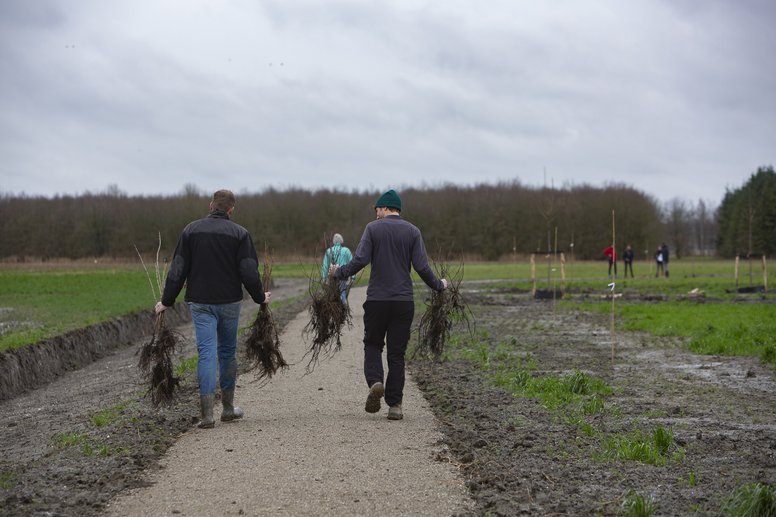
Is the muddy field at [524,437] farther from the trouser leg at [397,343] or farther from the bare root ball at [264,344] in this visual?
the bare root ball at [264,344]

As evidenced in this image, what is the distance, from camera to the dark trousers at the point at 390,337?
902 centimetres

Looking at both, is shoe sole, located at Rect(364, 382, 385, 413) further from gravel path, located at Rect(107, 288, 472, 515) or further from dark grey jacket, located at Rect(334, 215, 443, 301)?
dark grey jacket, located at Rect(334, 215, 443, 301)

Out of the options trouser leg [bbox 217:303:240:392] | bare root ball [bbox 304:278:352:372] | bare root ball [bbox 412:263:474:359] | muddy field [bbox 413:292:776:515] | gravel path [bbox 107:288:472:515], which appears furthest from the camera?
bare root ball [bbox 412:263:474:359]

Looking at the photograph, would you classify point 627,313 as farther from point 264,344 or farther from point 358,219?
point 358,219

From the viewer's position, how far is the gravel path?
586 centimetres

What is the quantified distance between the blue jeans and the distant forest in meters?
58.9

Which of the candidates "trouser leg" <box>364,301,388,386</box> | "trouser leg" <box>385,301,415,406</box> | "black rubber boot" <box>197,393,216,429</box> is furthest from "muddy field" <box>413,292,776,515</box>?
"black rubber boot" <box>197,393,216,429</box>

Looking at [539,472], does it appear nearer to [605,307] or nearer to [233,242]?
[233,242]

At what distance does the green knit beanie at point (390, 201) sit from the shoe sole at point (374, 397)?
200 cm

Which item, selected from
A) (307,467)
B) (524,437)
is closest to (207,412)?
(307,467)

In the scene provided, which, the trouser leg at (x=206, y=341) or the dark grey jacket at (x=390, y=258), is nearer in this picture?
the trouser leg at (x=206, y=341)

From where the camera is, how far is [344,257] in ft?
52.5

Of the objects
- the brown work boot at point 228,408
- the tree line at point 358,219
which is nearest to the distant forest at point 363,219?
the tree line at point 358,219

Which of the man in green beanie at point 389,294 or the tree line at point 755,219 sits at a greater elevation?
the tree line at point 755,219
